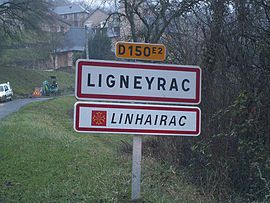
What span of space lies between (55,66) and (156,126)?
7820 centimetres

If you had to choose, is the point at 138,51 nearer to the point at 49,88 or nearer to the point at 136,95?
the point at 136,95

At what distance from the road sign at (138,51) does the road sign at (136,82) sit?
99 mm

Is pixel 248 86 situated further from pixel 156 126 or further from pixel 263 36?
pixel 156 126

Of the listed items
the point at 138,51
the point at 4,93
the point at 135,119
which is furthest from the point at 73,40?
the point at 135,119

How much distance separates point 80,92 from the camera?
6430 mm

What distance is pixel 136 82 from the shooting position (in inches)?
260

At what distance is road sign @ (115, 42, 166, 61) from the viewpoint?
6.54 metres

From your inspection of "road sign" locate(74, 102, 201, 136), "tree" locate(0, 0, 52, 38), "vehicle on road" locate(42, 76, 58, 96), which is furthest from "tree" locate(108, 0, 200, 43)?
"vehicle on road" locate(42, 76, 58, 96)

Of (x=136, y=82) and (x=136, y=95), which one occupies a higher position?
(x=136, y=82)

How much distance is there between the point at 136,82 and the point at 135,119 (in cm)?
46

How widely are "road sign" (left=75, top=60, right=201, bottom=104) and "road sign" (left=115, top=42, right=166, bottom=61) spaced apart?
0.10 metres

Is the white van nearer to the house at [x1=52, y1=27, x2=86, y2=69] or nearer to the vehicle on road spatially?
the vehicle on road

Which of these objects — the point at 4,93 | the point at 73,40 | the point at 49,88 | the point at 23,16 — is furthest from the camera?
the point at 73,40

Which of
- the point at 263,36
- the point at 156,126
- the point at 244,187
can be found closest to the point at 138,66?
the point at 156,126
